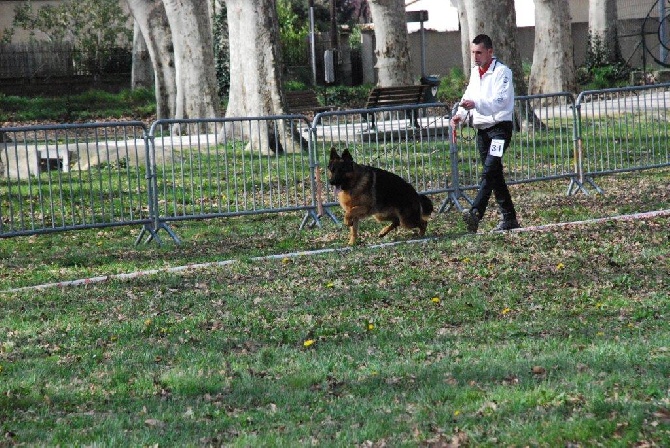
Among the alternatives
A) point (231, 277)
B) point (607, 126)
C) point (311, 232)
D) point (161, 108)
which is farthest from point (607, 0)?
point (231, 277)

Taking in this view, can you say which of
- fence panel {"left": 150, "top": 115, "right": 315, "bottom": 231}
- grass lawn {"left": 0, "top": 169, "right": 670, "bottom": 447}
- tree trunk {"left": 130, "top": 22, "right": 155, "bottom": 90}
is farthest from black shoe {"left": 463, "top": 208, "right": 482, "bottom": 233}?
tree trunk {"left": 130, "top": 22, "right": 155, "bottom": 90}

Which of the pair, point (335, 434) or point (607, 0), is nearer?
point (335, 434)

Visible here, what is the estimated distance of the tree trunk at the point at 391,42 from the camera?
27.5 m

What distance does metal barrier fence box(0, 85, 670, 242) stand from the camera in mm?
14391

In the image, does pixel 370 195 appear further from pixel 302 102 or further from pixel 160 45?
pixel 160 45

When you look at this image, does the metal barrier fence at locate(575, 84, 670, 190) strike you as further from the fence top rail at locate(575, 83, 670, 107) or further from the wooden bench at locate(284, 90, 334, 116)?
the wooden bench at locate(284, 90, 334, 116)

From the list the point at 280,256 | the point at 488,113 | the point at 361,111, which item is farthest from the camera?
the point at 361,111

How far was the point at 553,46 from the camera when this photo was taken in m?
29.7

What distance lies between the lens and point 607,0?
42.6 m

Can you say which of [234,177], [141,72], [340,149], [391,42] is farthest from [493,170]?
[141,72]

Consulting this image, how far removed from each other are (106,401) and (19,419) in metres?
0.54

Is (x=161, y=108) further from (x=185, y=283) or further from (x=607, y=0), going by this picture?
(x=185, y=283)

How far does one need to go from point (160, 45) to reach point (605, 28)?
18.2m

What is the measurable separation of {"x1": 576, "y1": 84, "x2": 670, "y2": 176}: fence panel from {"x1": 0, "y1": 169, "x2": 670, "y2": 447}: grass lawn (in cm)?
360
